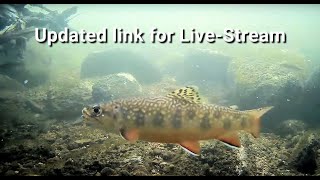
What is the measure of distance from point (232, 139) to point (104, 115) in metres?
2.10

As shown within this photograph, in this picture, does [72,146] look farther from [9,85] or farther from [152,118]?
[9,85]

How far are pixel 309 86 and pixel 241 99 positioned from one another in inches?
121

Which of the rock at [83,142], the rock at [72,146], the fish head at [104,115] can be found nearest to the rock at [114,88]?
the rock at [83,142]

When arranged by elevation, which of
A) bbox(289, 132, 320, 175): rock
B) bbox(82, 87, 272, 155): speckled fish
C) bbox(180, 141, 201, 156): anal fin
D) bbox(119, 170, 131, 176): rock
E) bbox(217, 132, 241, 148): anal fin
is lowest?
bbox(289, 132, 320, 175): rock

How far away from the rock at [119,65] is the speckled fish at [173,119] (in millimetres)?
16831

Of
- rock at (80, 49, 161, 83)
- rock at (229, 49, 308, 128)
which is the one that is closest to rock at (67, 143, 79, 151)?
rock at (229, 49, 308, 128)

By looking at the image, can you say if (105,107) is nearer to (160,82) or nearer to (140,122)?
(140,122)

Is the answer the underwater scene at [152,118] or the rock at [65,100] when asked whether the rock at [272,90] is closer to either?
the underwater scene at [152,118]

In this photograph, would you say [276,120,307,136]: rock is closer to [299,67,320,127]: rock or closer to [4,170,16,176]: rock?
[299,67,320,127]: rock

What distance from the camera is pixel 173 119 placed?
4.68 m

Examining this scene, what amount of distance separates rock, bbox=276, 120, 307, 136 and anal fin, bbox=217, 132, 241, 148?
7.14 meters

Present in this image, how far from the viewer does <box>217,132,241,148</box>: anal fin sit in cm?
449

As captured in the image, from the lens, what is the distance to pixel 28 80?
57.8ft
